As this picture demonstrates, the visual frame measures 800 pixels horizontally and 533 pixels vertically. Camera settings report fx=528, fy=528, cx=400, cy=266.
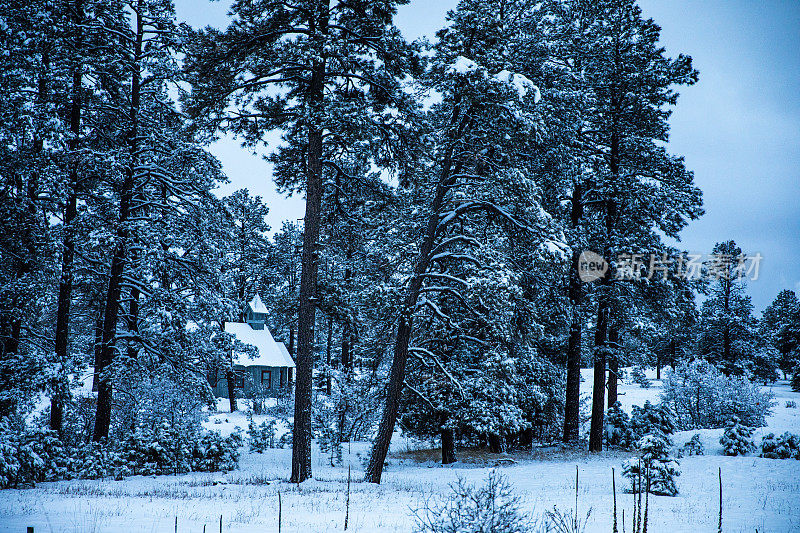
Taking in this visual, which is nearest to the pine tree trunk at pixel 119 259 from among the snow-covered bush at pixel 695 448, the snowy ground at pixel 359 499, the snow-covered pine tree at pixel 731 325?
the snowy ground at pixel 359 499

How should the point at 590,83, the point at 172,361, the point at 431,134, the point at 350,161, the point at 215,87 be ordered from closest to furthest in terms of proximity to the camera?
the point at 215,87 → the point at 431,134 → the point at 350,161 → the point at 172,361 → the point at 590,83

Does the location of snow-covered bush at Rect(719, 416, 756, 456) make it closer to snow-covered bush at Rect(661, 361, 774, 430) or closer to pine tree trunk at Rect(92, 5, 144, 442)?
snow-covered bush at Rect(661, 361, 774, 430)

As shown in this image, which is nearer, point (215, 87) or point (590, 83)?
point (215, 87)

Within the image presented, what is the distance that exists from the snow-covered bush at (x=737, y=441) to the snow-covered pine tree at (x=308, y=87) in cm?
1274

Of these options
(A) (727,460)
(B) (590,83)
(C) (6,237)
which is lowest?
(A) (727,460)

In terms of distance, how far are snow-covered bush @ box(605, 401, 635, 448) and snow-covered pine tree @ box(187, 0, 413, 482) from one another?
11501 millimetres

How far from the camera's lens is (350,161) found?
45.2 ft

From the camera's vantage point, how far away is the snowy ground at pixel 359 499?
726 centimetres

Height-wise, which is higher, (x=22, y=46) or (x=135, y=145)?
(x=22, y=46)

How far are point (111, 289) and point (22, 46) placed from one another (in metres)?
6.40

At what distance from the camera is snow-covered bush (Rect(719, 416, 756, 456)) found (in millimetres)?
15914

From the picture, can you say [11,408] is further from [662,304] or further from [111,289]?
[662,304]

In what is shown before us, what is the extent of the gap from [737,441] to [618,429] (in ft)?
11.9

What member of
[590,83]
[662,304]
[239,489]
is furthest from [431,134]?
[662,304]
